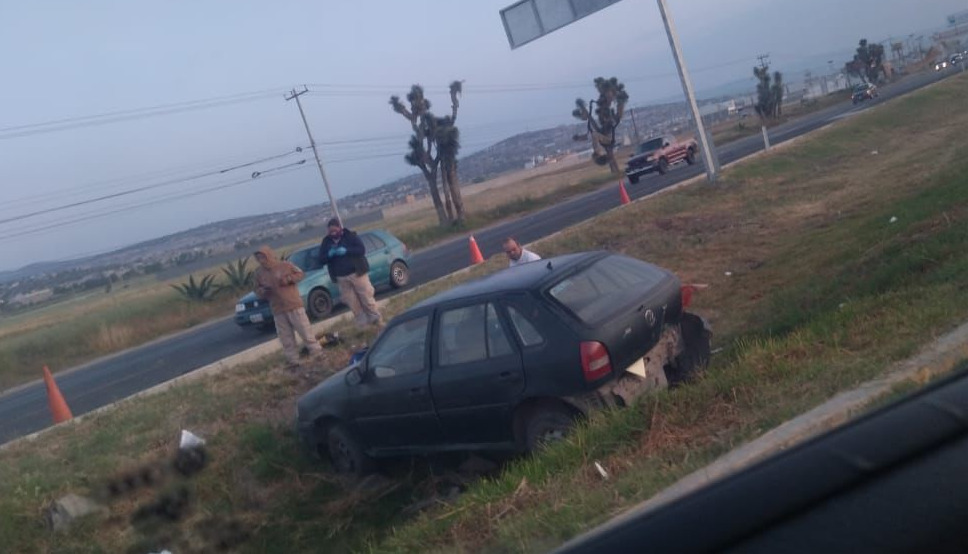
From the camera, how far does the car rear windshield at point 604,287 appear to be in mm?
7414

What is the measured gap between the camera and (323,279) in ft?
69.1

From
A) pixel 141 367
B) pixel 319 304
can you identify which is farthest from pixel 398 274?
pixel 141 367

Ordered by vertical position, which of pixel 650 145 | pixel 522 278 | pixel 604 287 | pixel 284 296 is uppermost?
pixel 284 296

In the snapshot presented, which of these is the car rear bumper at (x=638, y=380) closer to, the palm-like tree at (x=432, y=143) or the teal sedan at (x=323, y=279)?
the teal sedan at (x=323, y=279)

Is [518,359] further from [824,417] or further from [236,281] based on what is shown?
[236,281]

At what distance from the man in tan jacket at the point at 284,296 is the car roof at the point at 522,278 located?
4.58 meters

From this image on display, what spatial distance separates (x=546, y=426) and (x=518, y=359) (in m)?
0.53

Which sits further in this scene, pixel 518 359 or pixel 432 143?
Result: pixel 432 143

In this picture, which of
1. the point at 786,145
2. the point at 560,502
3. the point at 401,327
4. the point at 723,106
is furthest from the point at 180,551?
the point at 723,106

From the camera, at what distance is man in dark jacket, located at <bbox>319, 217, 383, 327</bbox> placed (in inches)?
544

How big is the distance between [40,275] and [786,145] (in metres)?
120

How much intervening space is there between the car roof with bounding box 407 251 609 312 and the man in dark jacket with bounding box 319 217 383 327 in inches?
223

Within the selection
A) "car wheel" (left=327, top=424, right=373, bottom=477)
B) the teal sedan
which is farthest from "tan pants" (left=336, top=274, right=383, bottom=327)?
the teal sedan

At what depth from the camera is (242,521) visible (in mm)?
8719
